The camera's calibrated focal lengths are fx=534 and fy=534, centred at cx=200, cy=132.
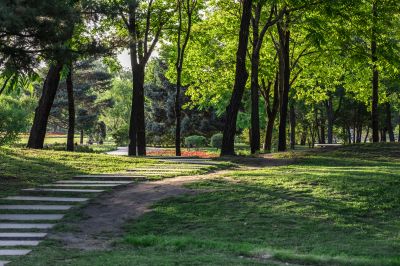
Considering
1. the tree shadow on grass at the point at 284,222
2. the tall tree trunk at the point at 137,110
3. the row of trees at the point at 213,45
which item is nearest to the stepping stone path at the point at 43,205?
the tree shadow on grass at the point at 284,222

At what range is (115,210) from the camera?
11.3 metres

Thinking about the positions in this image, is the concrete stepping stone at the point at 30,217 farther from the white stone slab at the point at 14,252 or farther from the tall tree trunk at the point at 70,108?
the tall tree trunk at the point at 70,108

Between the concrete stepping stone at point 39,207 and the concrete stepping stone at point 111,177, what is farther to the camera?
the concrete stepping stone at point 111,177

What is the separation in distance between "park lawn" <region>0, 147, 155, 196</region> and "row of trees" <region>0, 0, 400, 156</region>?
2.50m

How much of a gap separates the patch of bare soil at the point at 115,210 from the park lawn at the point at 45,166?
2.57m

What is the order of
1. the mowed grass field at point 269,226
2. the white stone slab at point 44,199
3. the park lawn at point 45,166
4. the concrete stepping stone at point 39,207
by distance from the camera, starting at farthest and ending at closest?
the park lawn at point 45,166 < the white stone slab at point 44,199 < the concrete stepping stone at point 39,207 < the mowed grass field at point 269,226

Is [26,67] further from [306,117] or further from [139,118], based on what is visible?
[306,117]

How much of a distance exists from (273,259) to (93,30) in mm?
11340

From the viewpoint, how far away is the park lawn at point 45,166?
14.3m

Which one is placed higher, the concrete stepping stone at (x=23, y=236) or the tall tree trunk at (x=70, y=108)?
the tall tree trunk at (x=70, y=108)

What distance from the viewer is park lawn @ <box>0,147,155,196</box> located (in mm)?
14305

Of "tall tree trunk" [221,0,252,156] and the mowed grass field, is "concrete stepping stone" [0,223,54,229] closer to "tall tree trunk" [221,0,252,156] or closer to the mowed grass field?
the mowed grass field

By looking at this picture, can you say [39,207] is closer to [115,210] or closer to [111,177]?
[115,210]

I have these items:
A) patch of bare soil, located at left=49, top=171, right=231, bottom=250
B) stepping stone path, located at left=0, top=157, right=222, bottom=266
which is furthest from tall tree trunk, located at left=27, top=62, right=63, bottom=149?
patch of bare soil, located at left=49, top=171, right=231, bottom=250
